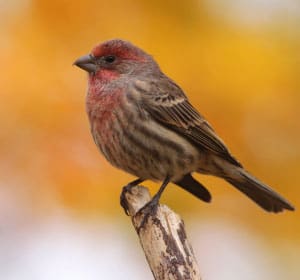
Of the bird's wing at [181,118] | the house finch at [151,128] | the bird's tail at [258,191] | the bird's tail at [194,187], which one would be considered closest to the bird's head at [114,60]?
the house finch at [151,128]

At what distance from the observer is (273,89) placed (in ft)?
27.0

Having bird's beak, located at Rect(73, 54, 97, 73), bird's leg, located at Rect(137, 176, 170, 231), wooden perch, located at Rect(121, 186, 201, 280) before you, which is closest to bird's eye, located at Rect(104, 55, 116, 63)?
bird's beak, located at Rect(73, 54, 97, 73)

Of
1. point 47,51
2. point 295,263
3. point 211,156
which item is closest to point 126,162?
point 211,156

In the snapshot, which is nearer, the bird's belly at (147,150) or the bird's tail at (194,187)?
the bird's belly at (147,150)

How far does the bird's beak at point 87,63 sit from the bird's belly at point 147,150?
632 millimetres

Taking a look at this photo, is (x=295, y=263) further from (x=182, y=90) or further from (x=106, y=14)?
(x=106, y=14)

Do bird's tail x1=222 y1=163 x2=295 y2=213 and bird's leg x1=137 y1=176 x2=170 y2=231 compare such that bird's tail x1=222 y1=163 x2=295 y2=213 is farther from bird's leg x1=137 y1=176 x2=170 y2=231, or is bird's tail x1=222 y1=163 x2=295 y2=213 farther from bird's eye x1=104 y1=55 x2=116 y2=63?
bird's eye x1=104 y1=55 x2=116 y2=63

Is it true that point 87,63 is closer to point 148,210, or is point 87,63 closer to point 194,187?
point 194,187

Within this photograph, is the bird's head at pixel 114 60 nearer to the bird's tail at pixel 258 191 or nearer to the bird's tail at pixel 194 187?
the bird's tail at pixel 194 187

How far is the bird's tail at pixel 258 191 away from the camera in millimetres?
7746

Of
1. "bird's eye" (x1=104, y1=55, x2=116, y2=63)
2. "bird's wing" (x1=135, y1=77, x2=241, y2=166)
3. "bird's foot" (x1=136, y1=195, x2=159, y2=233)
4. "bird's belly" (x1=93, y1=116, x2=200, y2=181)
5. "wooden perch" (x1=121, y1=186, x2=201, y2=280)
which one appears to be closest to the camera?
"wooden perch" (x1=121, y1=186, x2=201, y2=280)

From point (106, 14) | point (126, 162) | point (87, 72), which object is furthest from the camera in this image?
point (106, 14)

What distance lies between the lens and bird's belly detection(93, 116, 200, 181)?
7.25 meters

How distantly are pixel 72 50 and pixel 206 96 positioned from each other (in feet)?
4.25
